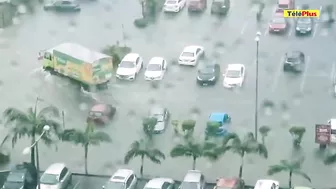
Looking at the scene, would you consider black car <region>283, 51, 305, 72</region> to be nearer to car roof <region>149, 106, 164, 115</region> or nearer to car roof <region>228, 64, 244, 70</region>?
car roof <region>228, 64, 244, 70</region>

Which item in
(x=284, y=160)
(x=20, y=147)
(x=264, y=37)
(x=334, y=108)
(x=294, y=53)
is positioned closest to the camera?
(x=284, y=160)

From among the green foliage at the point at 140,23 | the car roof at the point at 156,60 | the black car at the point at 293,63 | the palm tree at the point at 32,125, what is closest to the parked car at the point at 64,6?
the green foliage at the point at 140,23

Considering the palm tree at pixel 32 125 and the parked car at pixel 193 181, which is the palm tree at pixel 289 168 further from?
the palm tree at pixel 32 125

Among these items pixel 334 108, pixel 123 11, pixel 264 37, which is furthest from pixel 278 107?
pixel 123 11

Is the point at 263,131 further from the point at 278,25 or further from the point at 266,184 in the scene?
the point at 278,25

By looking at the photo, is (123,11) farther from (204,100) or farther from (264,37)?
(204,100)

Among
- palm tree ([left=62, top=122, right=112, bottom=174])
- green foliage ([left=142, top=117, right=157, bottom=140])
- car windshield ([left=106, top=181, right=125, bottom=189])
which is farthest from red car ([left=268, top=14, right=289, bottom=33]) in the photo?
car windshield ([left=106, top=181, right=125, bottom=189])

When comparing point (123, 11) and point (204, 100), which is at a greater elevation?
point (123, 11)
